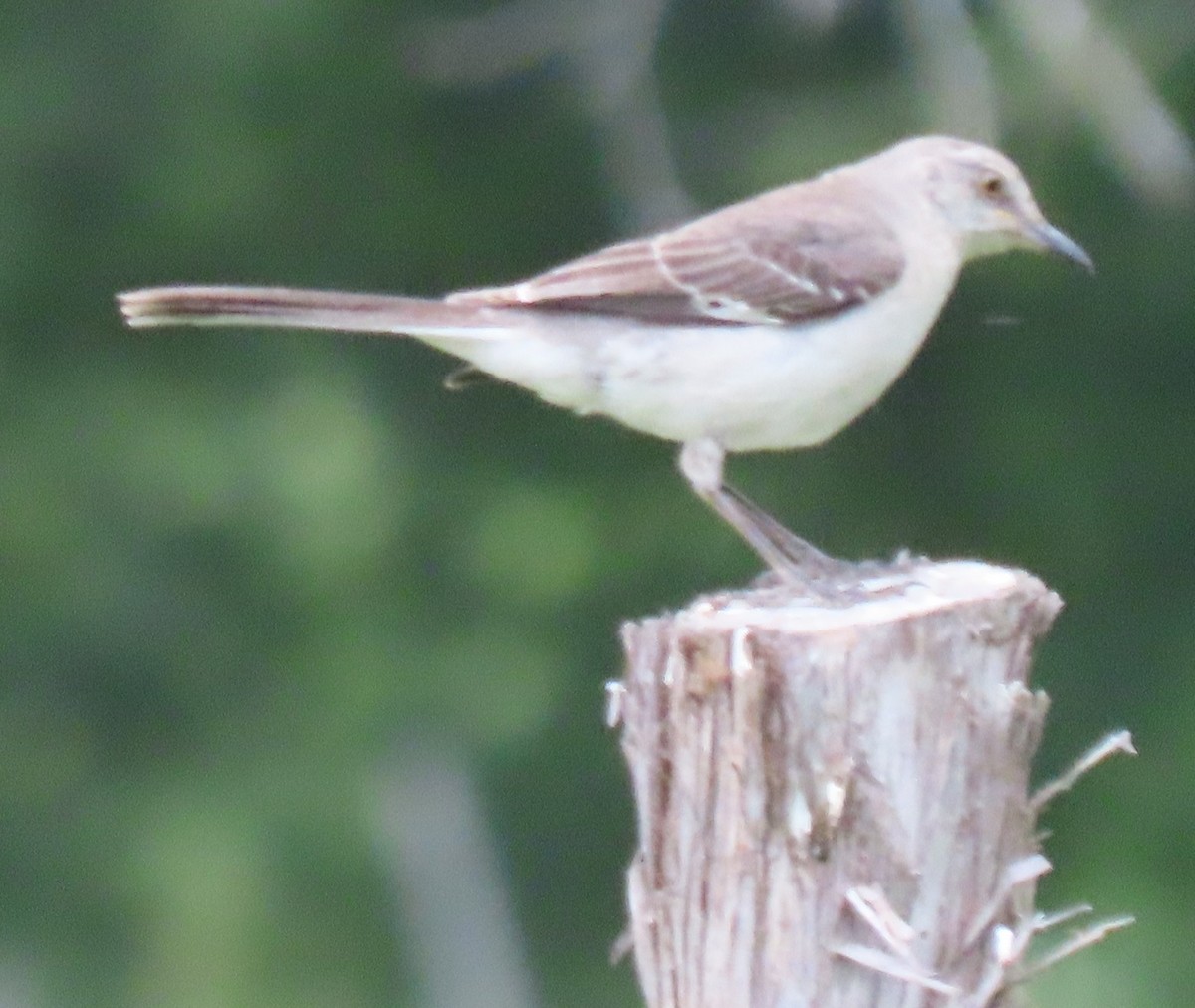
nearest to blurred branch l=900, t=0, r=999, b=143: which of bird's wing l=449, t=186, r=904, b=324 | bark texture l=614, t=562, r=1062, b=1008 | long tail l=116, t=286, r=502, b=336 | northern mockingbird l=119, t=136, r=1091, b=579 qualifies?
bird's wing l=449, t=186, r=904, b=324

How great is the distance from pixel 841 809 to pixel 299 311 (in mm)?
1686

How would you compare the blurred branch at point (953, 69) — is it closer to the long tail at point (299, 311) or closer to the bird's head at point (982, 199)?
the bird's head at point (982, 199)

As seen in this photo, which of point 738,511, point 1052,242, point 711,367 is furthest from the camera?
point 1052,242

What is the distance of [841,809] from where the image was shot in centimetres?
393

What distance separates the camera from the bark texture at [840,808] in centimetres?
395

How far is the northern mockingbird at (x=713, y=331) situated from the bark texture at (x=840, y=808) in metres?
1.16

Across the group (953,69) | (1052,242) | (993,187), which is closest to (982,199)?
(993,187)

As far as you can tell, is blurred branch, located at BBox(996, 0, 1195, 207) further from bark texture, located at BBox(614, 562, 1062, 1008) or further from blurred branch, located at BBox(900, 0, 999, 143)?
bark texture, located at BBox(614, 562, 1062, 1008)

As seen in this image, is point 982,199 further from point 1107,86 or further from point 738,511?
point 1107,86

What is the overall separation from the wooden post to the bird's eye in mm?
2086

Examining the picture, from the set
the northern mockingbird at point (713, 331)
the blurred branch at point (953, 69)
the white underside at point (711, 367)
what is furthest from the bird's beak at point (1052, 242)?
the blurred branch at point (953, 69)

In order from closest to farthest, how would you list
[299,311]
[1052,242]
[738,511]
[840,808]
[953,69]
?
[840,808] → [299,311] → [738,511] → [1052,242] → [953,69]

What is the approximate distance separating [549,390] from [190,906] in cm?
522

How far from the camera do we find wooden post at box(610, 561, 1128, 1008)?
13.0 ft
